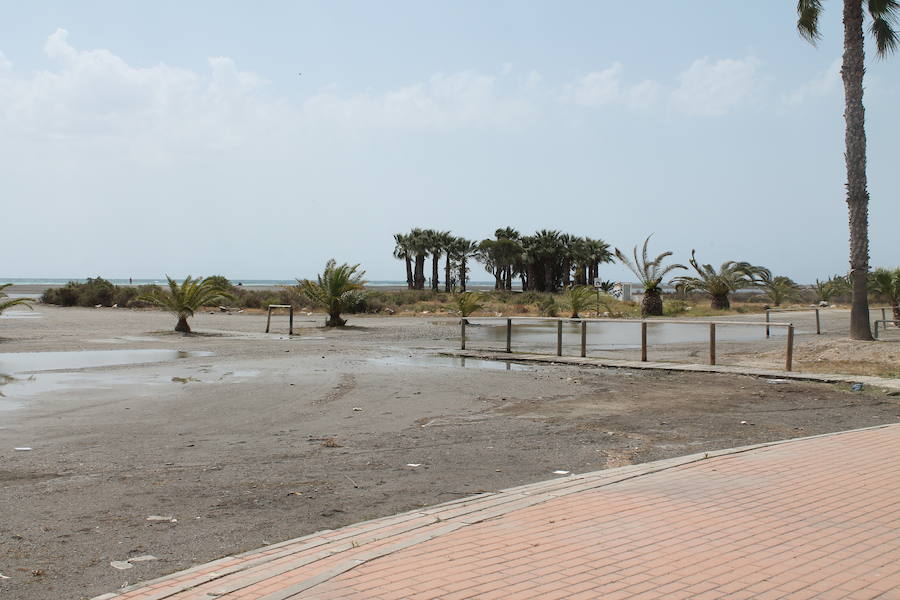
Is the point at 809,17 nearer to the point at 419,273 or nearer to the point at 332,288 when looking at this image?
the point at 332,288

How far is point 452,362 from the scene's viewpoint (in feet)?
64.2

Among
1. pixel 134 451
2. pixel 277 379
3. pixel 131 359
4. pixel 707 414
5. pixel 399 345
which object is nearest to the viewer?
pixel 134 451

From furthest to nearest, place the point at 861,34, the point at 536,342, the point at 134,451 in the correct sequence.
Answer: the point at 536,342 < the point at 861,34 < the point at 134,451

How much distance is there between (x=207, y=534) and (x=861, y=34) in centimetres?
2171

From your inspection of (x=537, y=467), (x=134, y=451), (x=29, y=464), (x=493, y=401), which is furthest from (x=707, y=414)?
(x=29, y=464)

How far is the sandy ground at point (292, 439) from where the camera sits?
5566 mm

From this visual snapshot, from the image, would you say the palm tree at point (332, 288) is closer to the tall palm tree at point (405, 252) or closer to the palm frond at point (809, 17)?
the palm frond at point (809, 17)

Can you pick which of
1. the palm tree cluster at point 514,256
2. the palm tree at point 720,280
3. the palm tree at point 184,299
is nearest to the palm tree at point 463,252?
the palm tree cluster at point 514,256

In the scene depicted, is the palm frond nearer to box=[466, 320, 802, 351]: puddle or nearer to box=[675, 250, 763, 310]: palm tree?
box=[466, 320, 802, 351]: puddle

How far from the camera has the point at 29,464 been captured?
7637mm

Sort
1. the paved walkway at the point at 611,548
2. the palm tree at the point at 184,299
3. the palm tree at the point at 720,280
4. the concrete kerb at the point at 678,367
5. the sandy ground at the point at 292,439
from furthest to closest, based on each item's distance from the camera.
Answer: the palm tree at the point at 720,280 → the palm tree at the point at 184,299 → the concrete kerb at the point at 678,367 → the sandy ground at the point at 292,439 → the paved walkway at the point at 611,548

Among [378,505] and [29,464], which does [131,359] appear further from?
[378,505]

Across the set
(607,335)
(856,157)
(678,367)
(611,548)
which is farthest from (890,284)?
(611,548)

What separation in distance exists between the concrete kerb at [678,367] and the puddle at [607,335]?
3.93 m
